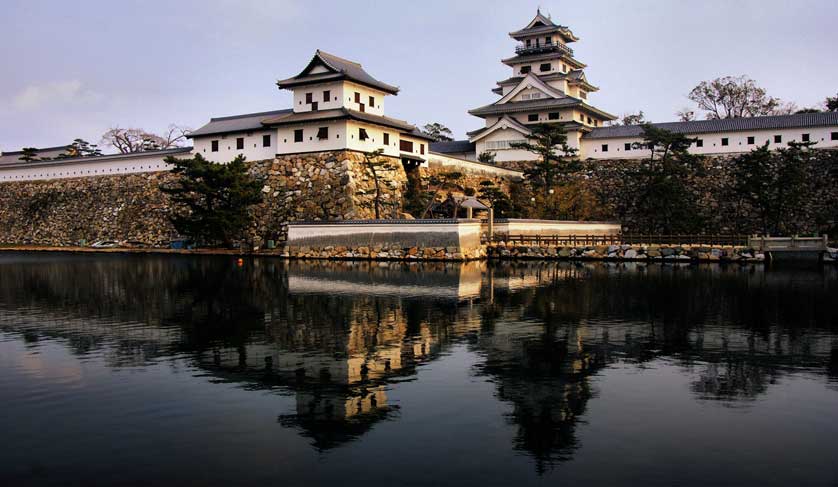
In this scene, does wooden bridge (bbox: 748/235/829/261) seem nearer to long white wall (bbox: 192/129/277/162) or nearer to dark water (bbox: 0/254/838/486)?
dark water (bbox: 0/254/838/486)

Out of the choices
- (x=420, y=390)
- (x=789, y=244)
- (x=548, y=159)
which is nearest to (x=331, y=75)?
(x=548, y=159)

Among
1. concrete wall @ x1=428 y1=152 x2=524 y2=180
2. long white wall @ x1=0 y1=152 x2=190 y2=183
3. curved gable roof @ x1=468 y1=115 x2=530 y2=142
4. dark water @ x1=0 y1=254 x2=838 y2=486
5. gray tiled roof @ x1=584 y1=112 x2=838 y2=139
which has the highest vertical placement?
curved gable roof @ x1=468 y1=115 x2=530 y2=142

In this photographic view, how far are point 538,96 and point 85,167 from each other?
119 ft

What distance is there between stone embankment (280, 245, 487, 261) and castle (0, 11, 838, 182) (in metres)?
6.92

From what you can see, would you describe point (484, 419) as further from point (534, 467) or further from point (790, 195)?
point (790, 195)

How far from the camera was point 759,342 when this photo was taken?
13.8m

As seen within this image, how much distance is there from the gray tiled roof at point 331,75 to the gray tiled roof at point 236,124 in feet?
9.40

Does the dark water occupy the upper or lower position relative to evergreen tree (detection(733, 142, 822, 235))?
lower

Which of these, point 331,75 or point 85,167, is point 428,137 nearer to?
point 331,75

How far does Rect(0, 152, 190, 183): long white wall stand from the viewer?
165 feet

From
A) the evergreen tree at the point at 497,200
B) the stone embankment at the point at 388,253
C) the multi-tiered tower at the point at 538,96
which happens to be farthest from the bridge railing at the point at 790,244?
the multi-tiered tower at the point at 538,96

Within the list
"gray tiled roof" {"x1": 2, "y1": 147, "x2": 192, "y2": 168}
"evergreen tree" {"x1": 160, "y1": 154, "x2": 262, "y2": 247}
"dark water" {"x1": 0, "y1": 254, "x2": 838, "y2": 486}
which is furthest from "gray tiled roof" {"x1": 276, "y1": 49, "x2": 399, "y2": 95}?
"dark water" {"x1": 0, "y1": 254, "x2": 838, "y2": 486}

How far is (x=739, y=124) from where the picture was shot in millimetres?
48500

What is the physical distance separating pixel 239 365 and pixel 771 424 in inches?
325
